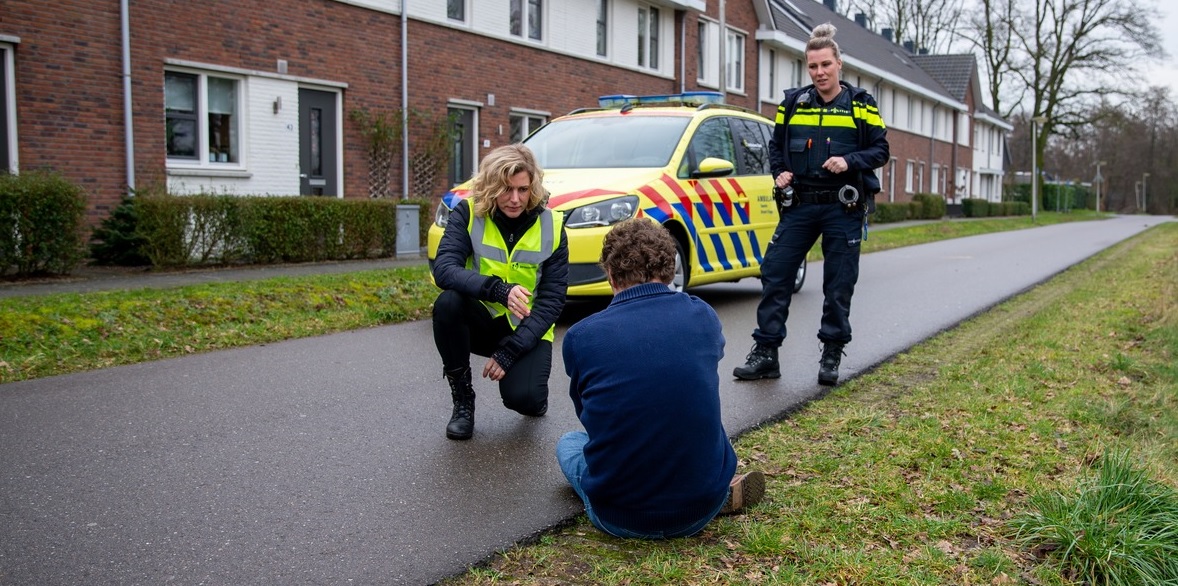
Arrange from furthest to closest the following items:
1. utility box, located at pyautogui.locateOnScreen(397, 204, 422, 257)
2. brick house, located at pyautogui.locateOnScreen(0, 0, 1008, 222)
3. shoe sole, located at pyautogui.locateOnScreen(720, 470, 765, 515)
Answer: utility box, located at pyautogui.locateOnScreen(397, 204, 422, 257)
brick house, located at pyautogui.locateOnScreen(0, 0, 1008, 222)
shoe sole, located at pyautogui.locateOnScreen(720, 470, 765, 515)

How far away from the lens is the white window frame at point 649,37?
26.6 m

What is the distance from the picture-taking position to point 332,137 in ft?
58.4

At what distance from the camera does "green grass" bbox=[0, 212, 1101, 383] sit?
23.1 feet

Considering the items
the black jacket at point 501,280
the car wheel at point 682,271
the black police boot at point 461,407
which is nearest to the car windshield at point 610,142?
the car wheel at point 682,271

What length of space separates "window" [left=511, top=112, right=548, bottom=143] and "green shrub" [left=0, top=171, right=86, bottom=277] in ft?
39.8

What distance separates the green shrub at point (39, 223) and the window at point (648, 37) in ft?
58.9

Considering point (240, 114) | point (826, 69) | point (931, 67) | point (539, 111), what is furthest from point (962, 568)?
point (931, 67)

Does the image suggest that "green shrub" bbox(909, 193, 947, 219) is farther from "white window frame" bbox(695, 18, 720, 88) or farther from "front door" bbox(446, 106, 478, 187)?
"front door" bbox(446, 106, 478, 187)

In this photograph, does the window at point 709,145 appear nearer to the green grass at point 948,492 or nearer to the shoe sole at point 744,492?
the green grass at point 948,492

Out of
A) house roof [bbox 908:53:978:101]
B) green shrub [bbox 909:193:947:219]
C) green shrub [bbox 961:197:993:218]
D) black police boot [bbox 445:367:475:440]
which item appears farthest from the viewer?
house roof [bbox 908:53:978:101]

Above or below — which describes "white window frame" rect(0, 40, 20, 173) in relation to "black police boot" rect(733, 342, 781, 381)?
above

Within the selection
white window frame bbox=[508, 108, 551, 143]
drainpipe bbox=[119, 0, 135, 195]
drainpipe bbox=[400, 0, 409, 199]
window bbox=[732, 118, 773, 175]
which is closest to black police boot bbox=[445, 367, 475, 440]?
window bbox=[732, 118, 773, 175]

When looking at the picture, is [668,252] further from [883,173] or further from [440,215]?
[883,173]

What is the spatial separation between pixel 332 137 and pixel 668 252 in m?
15.1
